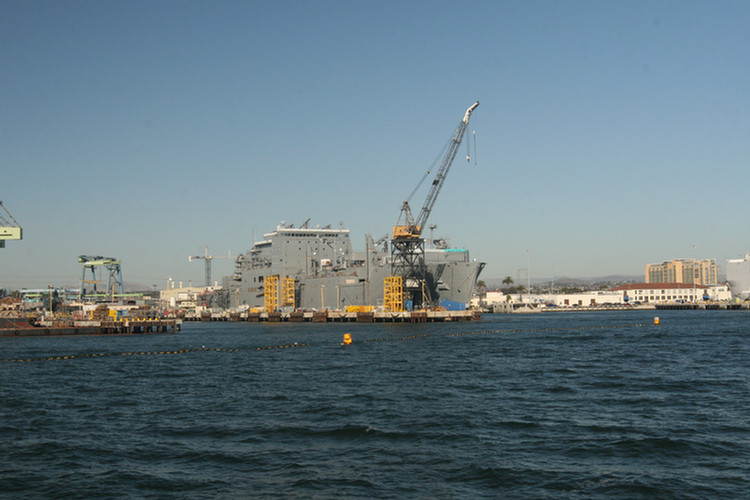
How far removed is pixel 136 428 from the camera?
63.7 ft

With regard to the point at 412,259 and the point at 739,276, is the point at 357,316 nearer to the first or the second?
the point at 412,259

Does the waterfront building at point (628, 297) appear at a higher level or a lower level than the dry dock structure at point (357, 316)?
higher

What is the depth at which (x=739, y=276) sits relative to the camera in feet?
501

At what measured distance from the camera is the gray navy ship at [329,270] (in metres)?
86.6

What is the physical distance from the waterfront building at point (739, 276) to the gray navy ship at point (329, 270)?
8472 cm

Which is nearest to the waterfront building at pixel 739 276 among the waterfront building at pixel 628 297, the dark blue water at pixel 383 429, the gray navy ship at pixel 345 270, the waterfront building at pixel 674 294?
the waterfront building at pixel 628 297

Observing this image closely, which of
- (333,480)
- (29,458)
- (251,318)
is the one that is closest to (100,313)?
(251,318)

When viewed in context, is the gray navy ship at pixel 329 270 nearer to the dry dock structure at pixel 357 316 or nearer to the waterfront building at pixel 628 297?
the dry dock structure at pixel 357 316

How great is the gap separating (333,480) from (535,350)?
97.3 ft

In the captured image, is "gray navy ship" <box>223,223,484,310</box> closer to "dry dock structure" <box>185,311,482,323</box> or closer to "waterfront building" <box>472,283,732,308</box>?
"dry dock structure" <box>185,311,482,323</box>

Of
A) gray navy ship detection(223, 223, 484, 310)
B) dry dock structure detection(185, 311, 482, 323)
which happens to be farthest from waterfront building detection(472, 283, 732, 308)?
dry dock structure detection(185, 311, 482, 323)

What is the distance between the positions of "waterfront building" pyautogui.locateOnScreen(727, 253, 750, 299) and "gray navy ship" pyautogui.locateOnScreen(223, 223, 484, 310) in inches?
3335

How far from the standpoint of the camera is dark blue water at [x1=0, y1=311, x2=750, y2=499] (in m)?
13.9

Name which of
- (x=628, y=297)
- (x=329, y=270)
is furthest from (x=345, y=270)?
(x=628, y=297)
